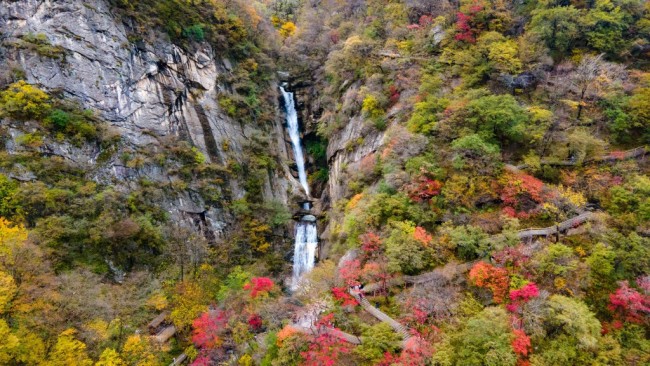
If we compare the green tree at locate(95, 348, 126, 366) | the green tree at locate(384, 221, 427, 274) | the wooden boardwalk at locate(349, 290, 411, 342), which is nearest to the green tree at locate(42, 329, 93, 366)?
the green tree at locate(95, 348, 126, 366)

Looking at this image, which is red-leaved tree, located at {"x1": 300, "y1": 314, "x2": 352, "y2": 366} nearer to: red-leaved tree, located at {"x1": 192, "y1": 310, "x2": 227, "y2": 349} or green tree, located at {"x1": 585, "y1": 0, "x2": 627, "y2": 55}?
red-leaved tree, located at {"x1": 192, "y1": 310, "x2": 227, "y2": 349}

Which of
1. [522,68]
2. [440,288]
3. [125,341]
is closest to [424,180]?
[440,288]

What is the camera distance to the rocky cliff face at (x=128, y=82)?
28672mm

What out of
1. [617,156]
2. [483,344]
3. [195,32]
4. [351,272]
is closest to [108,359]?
[351,272]

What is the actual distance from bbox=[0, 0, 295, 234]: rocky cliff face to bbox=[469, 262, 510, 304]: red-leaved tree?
24951 mm

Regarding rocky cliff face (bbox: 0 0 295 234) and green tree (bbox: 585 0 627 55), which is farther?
rocky cliff face (bbox: 0 0 295 234)

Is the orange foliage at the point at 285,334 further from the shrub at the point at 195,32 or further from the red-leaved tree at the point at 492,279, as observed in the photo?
the shrub at the point at 195,32

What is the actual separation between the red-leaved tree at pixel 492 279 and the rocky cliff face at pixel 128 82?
25.0 meters

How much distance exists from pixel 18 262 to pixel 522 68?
3610 cm

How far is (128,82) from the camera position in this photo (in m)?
32.7

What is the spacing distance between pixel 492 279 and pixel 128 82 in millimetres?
33959

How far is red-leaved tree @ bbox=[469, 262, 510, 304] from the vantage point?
1830 centimetres

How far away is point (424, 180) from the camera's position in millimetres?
24250

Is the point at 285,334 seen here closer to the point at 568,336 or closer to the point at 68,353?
the point at 68,353
